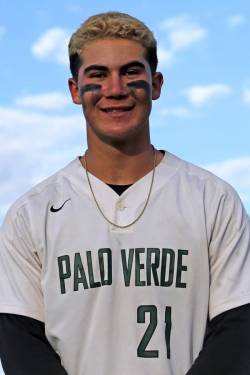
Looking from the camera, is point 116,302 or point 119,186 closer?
point 116,302

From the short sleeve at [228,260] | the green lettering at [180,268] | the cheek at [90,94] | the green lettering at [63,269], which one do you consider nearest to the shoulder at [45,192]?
the green lettering at [63,269]

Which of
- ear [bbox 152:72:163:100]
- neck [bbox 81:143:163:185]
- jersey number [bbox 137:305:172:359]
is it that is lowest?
jersey number [bbox 137:305:172:359]

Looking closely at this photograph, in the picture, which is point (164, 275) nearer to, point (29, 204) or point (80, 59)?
point (29, 204)

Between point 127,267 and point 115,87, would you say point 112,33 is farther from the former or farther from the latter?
point 127,267

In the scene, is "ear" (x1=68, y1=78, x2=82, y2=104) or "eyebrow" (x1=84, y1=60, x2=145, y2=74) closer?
"eyebrow" (x1=84, y1=60, x2=145, y2=74)

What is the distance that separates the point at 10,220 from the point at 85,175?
20.7 inches

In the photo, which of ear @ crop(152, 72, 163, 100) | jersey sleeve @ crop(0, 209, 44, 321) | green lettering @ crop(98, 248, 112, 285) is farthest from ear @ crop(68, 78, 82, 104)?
green lettering @ crop(98, 248, 112, 285)

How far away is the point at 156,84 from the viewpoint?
489 cm

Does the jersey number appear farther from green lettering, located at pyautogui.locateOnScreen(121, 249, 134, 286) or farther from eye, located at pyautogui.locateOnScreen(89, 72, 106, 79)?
eye, located at pyautogui.locateOnScreen(89, 72, 106, 79)

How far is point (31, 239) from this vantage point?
471cm

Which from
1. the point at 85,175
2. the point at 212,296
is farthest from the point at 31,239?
the point at 212,296

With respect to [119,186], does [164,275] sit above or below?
below

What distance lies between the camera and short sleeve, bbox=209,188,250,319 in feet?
14.8

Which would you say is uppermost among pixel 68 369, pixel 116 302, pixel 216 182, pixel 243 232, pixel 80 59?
pixel 80 59
